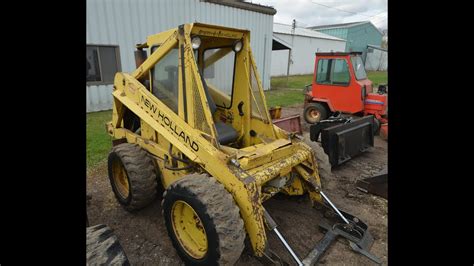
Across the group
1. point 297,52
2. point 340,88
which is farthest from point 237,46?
point 297,52

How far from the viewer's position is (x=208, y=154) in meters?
2.67

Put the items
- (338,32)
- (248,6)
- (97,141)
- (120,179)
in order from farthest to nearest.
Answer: (338,32), (248,6), (97,141), (120,179)

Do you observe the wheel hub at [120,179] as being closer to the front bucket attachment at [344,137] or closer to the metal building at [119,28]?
the front bucket attachment at [344,137]

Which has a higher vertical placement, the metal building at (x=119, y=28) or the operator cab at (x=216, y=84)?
the metal building at (x=119, y=28)

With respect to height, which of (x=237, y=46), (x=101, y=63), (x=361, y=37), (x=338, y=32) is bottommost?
(x=237, y=46)

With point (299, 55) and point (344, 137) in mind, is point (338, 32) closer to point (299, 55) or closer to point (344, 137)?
point (299, 55)

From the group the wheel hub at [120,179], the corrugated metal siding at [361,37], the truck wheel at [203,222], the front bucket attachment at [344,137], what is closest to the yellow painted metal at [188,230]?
the truck wheel at [203,222]

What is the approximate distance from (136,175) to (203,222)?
52.1 inches

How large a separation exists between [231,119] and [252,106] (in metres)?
0.42

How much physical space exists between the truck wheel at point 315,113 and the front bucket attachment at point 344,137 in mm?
2286

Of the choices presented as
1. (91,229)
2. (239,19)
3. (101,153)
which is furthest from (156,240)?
(239,19)

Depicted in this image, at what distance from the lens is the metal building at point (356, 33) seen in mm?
37562
